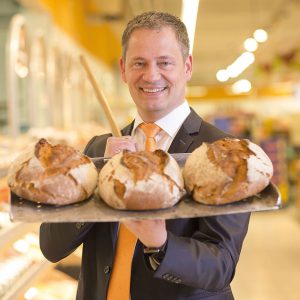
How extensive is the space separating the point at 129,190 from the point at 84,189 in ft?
0.39

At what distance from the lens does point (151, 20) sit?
1643mm

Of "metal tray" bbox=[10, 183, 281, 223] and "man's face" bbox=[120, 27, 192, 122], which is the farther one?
"man's face" bbox=[120, 27, 192, 122]

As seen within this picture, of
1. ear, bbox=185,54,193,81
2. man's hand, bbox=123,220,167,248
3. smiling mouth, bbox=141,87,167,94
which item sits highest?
ear, bbox=185,54,193,81

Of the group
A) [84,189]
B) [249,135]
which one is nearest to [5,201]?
[84,189]

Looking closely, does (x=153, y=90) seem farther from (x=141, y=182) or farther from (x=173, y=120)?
(x=141, y=182)

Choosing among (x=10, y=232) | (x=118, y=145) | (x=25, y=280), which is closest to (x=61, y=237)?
(x=118, y=145)

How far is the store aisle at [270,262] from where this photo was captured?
626 cm

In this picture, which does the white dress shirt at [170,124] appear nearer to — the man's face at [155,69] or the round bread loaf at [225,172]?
the man's face at [155,69]

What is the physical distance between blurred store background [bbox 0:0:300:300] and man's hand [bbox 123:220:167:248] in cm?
147

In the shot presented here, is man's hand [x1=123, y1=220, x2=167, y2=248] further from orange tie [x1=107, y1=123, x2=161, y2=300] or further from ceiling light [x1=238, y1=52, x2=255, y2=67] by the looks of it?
ceiling light [x1=238, y1=52, x2=255, y2=67]

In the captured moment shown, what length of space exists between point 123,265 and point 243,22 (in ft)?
53.6

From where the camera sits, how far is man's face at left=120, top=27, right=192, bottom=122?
1.61 metres

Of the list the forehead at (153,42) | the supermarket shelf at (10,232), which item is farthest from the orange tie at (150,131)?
the supermarket shelf at (10,232)

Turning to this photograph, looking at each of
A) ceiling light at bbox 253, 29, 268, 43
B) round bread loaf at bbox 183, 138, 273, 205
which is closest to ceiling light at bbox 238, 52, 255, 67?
ceiling light at bbox 253, 29, 268, 43
